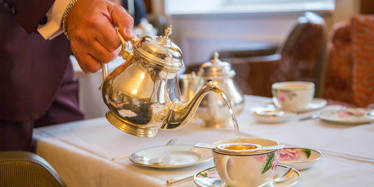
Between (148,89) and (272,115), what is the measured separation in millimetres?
444

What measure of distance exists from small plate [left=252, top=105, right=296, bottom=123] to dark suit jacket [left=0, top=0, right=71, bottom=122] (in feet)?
1.59

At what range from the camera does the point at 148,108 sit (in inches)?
32.0

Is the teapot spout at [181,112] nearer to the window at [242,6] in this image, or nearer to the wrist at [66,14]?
the wrist at [66,14]

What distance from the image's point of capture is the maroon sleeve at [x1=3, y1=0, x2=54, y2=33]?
1.08 meters

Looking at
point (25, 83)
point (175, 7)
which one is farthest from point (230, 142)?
point (175, 7)

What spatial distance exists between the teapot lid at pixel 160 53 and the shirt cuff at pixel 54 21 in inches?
10.0

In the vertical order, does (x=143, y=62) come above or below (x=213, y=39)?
above

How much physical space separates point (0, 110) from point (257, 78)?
153 cm

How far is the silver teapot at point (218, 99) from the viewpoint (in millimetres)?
1141

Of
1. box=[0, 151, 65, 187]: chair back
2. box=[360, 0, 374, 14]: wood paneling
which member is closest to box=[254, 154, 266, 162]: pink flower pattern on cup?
box=[0, 151, 65, 187]: chair back

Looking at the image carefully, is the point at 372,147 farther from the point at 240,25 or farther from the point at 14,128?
the point at 240,25

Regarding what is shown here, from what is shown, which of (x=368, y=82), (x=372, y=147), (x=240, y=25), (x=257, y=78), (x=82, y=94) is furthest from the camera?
(x=240, y=25)

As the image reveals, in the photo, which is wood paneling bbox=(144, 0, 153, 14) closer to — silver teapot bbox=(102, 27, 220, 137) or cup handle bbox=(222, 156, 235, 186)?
silver teapot bbox=(102, 27, 220, 137)

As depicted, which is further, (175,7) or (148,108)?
→ (175,7)
